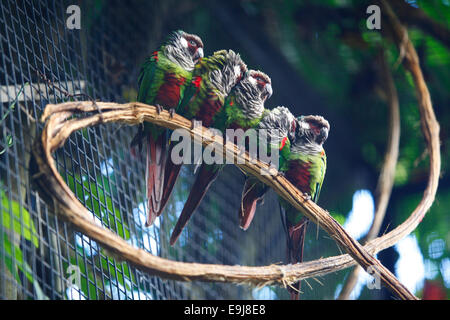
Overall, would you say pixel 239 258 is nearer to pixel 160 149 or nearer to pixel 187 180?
pixel 187 180

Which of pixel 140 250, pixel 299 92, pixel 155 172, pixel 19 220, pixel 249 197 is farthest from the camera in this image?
pixel 299 92

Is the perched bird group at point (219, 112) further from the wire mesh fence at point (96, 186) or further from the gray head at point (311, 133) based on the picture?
the wire mesh fence at point (96, 186)

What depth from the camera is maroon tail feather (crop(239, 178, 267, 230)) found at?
1496 mm

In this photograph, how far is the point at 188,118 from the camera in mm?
1482

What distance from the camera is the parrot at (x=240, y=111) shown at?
1.44 metres

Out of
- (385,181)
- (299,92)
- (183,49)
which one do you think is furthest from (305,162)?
(299,92)

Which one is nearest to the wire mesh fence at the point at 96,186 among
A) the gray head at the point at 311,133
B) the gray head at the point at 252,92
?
the gray head at the point at 252,92

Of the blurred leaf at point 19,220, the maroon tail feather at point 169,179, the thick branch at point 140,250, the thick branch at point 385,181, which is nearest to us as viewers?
the thick branch at point 140,250

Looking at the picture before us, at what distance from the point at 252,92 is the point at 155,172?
40 cm

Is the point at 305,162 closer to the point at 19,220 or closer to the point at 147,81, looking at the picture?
the point at 147,81

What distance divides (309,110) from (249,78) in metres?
1.14

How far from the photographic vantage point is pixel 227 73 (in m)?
1.46

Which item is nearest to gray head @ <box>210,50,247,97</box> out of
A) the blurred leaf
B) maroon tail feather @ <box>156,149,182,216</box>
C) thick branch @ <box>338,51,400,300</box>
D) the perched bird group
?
the perched bird group
